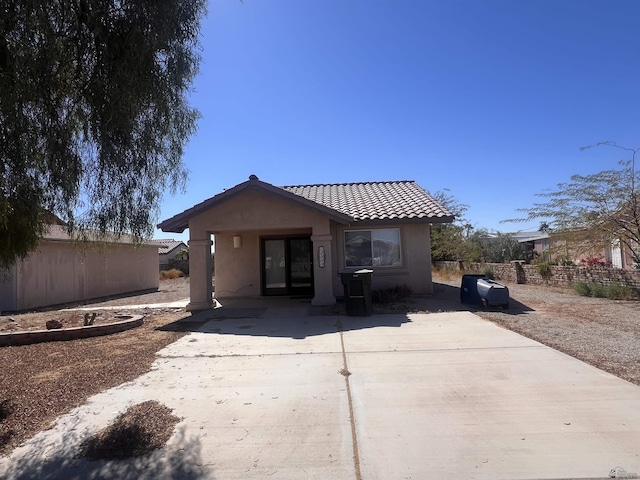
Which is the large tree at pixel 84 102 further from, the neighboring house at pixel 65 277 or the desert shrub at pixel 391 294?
the desert shrub at pixel 391 294

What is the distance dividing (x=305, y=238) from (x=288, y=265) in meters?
1.23

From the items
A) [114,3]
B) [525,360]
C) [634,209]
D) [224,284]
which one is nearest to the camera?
[114,3]

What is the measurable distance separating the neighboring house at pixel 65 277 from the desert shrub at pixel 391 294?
24.4 feet

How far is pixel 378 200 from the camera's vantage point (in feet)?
52.6

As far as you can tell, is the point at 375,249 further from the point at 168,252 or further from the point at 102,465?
the point at 168,252

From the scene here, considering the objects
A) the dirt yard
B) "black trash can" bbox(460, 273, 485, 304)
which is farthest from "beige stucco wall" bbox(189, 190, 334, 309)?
"black trash can" bbox(460, 273, 485, 304)

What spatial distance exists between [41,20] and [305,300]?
11.7 meters

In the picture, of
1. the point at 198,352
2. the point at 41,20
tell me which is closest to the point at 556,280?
the point at 198,352

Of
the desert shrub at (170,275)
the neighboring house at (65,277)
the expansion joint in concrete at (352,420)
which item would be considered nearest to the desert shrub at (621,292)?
the expansion joint in concrete at (352,420)

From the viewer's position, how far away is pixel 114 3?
4188mm

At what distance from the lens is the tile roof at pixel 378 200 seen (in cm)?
1370

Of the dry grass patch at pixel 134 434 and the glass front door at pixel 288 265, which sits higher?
the glass front door at pixel 288 265

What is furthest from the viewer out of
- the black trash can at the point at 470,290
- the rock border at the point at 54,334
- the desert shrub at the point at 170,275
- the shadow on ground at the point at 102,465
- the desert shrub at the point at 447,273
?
the desert shrub at the point at 170,275

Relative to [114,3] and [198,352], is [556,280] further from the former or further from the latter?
[114,3]
